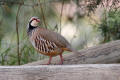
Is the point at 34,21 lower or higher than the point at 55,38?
higher

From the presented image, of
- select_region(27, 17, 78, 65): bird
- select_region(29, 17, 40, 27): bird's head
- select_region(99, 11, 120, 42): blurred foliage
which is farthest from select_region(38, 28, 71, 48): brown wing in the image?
select_region(99, 11, 120, 42): blurred foliage

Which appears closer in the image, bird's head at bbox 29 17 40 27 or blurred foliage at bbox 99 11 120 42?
bird's head at bbox 29 17 40 27

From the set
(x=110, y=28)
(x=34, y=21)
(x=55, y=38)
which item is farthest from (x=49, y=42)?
(x=110, y=28)

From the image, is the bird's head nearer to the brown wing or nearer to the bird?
the bird

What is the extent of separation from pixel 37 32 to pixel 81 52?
0.48 m

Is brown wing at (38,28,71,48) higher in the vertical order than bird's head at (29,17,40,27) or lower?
lower

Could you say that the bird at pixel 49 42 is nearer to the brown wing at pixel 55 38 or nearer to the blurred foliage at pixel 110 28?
the brown wing at pixel 55 38

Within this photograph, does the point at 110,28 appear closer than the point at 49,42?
No

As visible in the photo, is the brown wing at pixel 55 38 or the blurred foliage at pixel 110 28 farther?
the blurred foliage at pixel 110 28

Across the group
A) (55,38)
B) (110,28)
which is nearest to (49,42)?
(55,38)

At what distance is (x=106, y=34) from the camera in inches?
194

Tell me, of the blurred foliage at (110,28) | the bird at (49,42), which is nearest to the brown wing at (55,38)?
the bird at (49,42)

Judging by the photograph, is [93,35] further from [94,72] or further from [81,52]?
[94,72]

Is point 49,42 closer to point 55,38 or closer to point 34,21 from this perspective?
point 55,38
